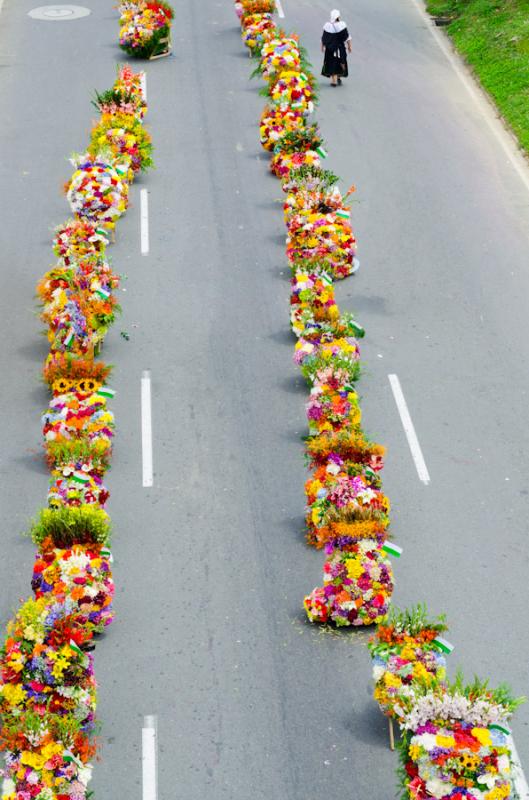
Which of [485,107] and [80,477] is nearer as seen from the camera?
[80,477]

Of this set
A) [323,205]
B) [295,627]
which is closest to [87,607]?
[295,627]

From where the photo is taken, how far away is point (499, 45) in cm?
2975

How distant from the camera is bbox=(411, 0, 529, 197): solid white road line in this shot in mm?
25447

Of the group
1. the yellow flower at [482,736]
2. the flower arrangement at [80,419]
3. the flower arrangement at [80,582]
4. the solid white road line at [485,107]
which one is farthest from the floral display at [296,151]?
the yellow flower at [482,736]

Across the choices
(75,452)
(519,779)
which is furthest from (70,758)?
(75,452)

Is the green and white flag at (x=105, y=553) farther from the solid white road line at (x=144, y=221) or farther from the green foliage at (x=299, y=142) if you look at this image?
the green foliage at (x=299, y=142)

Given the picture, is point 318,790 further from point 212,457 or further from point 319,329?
point 319,329

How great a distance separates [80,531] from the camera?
47.1 feet

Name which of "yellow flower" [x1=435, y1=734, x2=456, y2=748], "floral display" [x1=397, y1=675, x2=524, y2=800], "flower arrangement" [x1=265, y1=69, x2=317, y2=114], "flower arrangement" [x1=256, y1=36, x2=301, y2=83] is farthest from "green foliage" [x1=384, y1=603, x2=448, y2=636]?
"flower arrangement" [x1=256, y1=36, x2=301, y2=83]

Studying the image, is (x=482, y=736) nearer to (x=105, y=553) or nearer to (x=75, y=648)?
(x=75, y=648)

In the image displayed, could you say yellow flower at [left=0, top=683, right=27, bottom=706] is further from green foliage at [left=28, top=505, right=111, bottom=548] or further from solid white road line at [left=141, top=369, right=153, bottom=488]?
solid white road line at [left=141, top=369, right=153, bottom=488]

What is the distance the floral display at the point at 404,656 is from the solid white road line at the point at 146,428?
4537 mm

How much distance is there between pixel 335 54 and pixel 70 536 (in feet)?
56.0

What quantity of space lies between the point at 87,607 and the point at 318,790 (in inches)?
124
